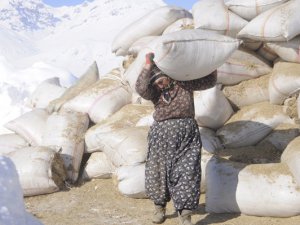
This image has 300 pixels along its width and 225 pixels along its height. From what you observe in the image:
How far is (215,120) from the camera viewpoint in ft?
14.1

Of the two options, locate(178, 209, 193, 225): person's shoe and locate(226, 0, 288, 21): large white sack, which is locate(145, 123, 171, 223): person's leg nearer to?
locate(178, 209, 193, 225): person's shoe

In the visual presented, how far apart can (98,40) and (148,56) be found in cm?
7496

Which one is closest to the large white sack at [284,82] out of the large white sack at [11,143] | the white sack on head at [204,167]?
the white sack on head at [204,167]

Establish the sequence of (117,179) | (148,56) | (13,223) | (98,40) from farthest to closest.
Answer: (98,40)
(117,179)
(148,56)
(13,223)

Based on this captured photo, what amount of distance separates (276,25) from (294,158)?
1.27 m

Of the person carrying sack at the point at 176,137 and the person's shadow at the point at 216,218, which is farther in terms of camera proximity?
the person's shadow at the point at 216,218

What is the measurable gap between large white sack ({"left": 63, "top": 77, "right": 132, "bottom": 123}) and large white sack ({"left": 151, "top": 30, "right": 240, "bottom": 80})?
5.82 ft

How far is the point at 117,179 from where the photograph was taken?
404 centimetres

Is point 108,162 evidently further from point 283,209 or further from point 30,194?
point 283,209

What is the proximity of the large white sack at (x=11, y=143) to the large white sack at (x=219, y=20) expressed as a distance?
220 cm

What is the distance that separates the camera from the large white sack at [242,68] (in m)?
4.49

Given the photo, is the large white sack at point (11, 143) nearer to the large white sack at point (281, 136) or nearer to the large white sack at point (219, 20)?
the large white sack at point (219, 20)

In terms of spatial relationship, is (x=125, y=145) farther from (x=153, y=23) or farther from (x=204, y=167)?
(x=153, y=23)

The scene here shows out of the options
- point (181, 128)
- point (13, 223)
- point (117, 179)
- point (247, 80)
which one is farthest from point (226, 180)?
point (13, 223)
